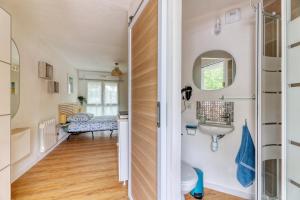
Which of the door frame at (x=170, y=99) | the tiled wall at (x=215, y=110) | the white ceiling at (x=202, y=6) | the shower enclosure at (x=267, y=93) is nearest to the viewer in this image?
the door frame at (x=170, y=99)

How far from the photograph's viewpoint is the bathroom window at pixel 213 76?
2.17m

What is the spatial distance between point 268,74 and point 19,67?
3165 millimetres

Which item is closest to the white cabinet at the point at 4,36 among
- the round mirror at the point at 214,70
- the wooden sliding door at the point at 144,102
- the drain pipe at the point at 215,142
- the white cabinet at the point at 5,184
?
the white cabinet at the point at 5,184

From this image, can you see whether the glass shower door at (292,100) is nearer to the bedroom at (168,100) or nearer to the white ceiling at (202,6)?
the bedroom at (168,100)

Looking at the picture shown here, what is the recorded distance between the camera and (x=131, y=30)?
1809mm

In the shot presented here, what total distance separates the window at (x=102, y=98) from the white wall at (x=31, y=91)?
10.1ft

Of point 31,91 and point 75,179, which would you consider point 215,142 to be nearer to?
point 75,179

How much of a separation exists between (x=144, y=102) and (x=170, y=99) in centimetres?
42

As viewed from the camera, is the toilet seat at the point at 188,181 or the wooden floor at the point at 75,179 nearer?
the toilet seat at the point at 188,181

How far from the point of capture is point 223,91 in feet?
7.02

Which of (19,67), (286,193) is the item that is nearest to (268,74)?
(286,193)

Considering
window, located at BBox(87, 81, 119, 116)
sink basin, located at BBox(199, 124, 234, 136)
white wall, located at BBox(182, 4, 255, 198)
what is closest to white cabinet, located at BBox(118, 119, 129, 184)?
white wall, located at BBox(182, 4, 255, 198)

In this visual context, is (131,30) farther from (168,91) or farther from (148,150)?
(148,150)

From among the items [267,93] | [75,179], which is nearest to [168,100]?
[267,93]
